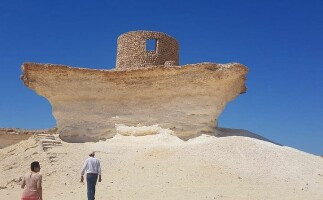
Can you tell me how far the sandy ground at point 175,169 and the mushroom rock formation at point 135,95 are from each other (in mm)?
796

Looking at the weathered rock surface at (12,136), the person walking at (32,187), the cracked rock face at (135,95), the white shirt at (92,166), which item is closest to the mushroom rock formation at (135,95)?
the cracked rock face at (135,95)

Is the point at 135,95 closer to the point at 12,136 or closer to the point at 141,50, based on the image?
the point at 141,50

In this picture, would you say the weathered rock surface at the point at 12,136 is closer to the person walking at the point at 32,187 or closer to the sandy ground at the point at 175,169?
the sandy ground at the point at 175,169

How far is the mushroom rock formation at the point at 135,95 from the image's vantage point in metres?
15.0

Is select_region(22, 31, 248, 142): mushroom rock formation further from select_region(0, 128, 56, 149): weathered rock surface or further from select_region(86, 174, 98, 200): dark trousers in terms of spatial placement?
select_region(0, 128, 56, 149): weathered rock surface

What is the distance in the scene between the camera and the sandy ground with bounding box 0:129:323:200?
9.98m

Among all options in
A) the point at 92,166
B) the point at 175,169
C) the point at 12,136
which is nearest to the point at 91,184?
the point at 92,166

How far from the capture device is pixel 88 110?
15.8m

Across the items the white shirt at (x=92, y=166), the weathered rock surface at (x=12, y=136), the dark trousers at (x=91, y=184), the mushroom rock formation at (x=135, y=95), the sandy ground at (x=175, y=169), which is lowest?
the weathered rock surface at (x=12, y=136)

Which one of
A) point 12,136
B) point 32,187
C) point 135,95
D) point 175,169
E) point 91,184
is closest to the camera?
point 32,187

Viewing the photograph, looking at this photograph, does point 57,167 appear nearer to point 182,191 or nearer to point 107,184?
point 107,184

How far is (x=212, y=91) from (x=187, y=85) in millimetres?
1030

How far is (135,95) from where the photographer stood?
623 inches

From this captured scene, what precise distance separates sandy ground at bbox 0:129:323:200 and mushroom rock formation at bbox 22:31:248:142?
796 mm
